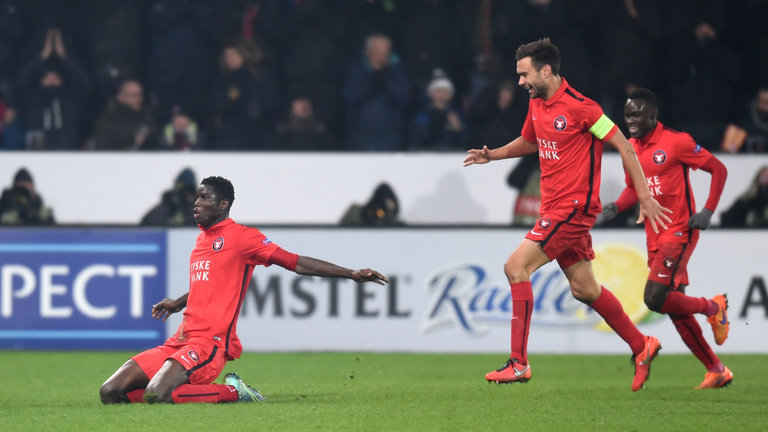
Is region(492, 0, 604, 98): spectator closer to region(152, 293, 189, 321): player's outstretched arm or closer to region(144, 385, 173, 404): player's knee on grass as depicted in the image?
region(152, 293, 189, 321): player's outstretched arm

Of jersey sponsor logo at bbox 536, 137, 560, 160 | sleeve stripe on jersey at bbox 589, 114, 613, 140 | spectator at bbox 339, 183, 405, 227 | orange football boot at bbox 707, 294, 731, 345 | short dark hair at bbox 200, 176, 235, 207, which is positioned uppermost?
sleeve stripe on jersey at bbox 589, 114, 613, 140

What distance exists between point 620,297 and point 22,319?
554 cm

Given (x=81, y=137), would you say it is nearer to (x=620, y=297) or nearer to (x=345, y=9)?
(x=345, y=9)

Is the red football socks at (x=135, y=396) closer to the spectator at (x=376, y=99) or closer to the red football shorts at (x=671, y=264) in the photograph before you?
the red football shorts at (x=671, y=264)

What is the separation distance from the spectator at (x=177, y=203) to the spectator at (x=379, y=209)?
1527mm

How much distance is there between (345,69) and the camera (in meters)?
13.0

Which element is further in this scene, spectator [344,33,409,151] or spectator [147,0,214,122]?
spectator [147,0,214,122]

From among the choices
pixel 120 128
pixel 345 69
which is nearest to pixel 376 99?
pixel 345 69

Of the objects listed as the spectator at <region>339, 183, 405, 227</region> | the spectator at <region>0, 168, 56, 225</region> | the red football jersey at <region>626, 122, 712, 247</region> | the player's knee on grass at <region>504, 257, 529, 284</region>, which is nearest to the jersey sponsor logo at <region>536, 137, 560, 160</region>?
the player's knee on grass at <region>504, 257, 529, 284</region>

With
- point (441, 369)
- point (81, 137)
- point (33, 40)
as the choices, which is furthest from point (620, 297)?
point (33, 40)

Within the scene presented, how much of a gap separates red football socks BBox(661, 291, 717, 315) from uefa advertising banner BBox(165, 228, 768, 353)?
2.86m

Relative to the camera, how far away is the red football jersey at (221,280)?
23.6 ft

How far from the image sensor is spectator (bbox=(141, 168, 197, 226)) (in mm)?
12039

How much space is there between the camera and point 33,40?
13266 mm
